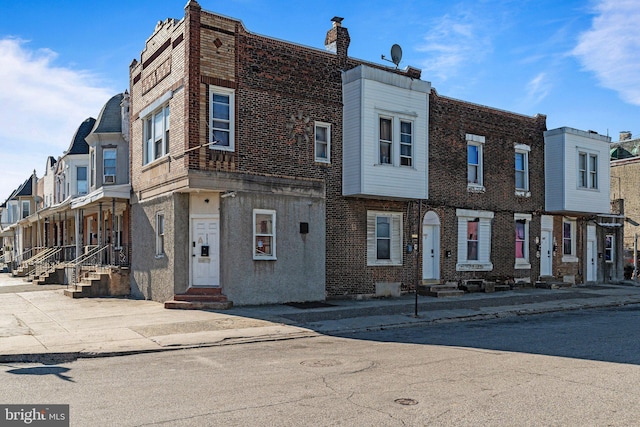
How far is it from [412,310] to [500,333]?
3.88 metres

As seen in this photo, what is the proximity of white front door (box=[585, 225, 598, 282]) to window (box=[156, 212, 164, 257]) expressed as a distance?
20.4 metres

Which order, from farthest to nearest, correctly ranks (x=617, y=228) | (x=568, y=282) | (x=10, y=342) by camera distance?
(x=617, y=228), (x=568, y=282), (x=10, y=342)

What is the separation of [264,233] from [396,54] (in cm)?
874

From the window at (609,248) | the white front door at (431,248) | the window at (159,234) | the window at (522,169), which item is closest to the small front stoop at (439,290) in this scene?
the white front door at (431,248)

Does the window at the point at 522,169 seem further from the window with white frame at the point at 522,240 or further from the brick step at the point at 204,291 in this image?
the brick step at the point at 204,291

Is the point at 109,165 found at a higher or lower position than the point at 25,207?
higher

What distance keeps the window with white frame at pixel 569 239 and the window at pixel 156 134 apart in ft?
60.9

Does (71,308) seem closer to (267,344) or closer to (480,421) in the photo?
(267,344)

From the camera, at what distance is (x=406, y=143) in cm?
2034

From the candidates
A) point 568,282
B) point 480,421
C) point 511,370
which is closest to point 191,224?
point 511,370

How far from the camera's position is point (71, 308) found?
16.7 meters

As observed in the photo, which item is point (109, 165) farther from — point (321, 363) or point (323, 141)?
point (321, 363)

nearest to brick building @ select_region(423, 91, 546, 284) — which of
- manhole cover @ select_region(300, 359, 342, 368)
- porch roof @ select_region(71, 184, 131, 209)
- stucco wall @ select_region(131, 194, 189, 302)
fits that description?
stucco wall @ select_region(131, 194, 189, 302)

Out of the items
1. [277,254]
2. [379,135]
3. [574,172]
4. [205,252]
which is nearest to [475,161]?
[574,172]
